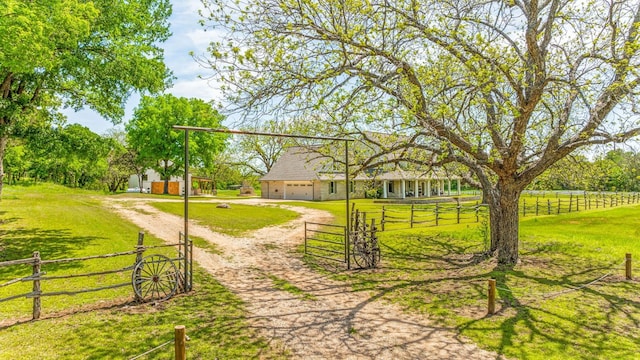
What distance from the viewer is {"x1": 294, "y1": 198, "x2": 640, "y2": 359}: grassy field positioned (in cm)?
602

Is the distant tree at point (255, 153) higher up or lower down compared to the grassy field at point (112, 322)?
higher up

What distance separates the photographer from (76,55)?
45.0 feet

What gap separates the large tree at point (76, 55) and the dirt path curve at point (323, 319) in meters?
7.65

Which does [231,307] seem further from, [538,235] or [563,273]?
[538,235]

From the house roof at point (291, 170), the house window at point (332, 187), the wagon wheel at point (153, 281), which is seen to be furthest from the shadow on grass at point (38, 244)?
the house window at point (332, 187)

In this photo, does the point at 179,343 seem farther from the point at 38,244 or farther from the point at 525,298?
the point at 38,244

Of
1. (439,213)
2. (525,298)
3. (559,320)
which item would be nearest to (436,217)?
(439,213)

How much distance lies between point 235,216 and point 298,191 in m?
16.0

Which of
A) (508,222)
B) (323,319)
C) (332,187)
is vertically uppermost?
(332,187)

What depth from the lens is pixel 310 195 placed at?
37031mm

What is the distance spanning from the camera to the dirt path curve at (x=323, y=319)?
558 cm

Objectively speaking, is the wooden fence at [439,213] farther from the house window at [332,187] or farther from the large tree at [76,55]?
the large tree at [76,55]

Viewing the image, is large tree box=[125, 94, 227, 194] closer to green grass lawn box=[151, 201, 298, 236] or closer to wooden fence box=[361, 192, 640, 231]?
green grass lawn box=[151, 201, 298, 236]

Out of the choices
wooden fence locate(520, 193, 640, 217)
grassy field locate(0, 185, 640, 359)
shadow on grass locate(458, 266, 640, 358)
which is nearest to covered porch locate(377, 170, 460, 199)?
wooden fence locate(520, 193, 640, 217)
